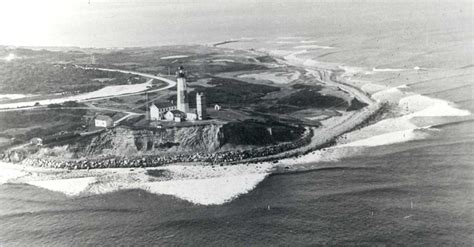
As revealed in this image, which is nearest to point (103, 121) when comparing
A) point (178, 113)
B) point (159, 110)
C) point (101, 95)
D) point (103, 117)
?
point (103, 117)

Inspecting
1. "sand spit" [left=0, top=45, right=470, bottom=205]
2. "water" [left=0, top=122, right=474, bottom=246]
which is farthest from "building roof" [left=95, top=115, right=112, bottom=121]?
"water" [left=0, top=122, right=474, bottom=246]

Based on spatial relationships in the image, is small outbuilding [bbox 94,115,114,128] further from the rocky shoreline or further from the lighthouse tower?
the lighthouse tower

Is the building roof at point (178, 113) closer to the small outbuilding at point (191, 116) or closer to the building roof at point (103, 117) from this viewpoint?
the small outbuilding at point (191, 116)

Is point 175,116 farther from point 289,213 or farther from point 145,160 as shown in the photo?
point 289,213

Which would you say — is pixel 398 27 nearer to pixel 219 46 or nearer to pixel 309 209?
pixel 219 46

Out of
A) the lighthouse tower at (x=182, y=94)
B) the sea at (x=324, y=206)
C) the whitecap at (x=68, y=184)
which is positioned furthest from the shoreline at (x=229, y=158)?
the lighthouse tower at (x=182, y=94)

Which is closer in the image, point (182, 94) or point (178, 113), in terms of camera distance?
point (178, 113)

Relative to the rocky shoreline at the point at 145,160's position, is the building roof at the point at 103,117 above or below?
above

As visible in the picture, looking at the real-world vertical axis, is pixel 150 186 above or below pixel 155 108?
below

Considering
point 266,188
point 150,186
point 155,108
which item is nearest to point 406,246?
point 266,188

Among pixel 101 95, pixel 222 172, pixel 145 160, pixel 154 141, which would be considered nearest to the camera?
pixel 222 172

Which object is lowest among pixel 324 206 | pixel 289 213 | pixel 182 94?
pixel 289 213
